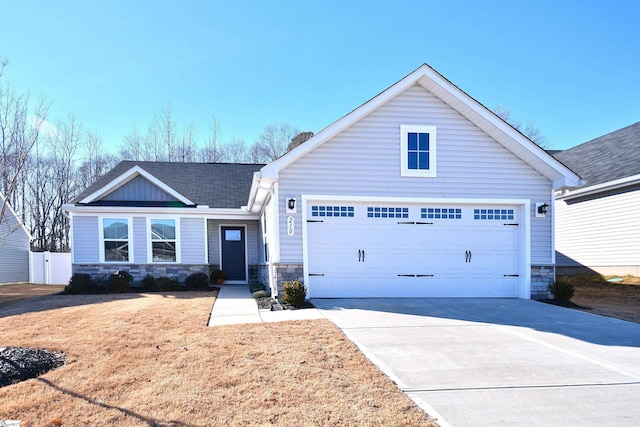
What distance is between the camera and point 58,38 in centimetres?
1087

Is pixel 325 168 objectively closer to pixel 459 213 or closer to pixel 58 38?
pixel 459 213

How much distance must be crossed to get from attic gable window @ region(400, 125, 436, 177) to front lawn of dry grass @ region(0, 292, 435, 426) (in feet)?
15.6

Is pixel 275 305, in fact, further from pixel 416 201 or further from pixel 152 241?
pixel 152 241

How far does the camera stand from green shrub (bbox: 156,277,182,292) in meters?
12.6

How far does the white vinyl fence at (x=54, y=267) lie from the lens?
18.8m

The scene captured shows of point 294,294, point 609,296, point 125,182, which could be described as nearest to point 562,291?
point 609,296

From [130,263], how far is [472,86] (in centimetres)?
1933

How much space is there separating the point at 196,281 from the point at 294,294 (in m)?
6.03

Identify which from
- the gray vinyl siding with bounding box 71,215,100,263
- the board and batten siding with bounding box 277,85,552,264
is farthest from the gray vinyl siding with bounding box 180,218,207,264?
the board and batten siding with bounding box 277,85,552,264

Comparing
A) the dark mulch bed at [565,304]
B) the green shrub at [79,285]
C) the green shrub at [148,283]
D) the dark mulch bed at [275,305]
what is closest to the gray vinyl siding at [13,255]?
the green shrub at [79,285]

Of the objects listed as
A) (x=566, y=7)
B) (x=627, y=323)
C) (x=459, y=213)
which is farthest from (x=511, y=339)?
(x=566, y=7)

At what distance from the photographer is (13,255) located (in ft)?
65.9

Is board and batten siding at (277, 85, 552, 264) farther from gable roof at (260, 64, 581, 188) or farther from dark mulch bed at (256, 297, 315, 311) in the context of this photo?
dark mulch bed at (256, 297, 315, 311)

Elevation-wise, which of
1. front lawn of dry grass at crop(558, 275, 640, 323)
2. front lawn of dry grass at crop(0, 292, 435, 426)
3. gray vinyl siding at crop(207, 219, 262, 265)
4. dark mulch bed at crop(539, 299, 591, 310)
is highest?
gray vinyl siding at crop(207, 219, 262, 265)
